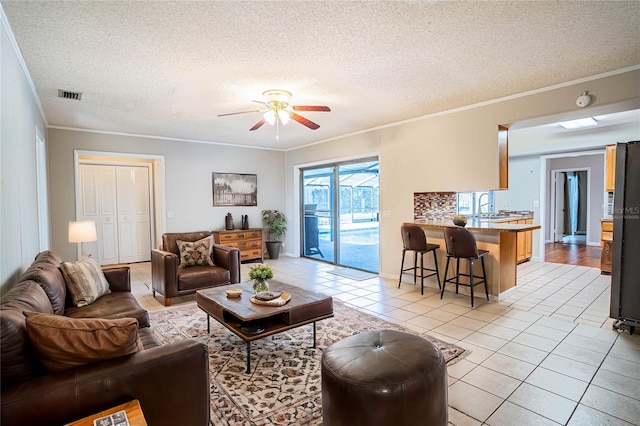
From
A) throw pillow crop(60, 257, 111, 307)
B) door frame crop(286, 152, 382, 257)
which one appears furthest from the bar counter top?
throw pillow crop(60, 257, 111, 307)

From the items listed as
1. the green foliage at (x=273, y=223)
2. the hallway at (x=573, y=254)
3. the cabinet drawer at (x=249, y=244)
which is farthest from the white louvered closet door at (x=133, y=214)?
the hallway at (x=573, y=254)

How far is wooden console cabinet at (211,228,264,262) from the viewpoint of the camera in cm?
682

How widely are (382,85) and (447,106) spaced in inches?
52.8

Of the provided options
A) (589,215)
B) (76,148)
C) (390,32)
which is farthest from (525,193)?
(76,148)

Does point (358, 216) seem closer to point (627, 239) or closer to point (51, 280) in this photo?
point (627, 239)

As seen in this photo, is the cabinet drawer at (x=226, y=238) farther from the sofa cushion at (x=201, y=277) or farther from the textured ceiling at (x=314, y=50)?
the textured ceiling at (x=314, y=50)

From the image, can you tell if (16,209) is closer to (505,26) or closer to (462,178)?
(505,26)

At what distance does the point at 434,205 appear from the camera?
5414 mm

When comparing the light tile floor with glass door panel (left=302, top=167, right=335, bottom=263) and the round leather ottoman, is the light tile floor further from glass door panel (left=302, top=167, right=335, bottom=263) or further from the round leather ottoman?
glass door panel (left=302, top=167, right=335, bottom=263)

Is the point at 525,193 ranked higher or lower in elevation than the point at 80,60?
lower

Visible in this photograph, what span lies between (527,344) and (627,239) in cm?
145

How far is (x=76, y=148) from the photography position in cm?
561

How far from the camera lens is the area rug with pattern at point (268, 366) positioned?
2.11m

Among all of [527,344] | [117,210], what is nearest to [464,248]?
[527,344]
